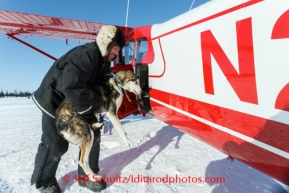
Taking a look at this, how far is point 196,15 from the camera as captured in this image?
1913 mm

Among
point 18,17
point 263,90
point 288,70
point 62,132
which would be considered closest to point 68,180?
point 62,132

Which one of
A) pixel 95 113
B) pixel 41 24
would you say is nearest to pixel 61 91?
pixel 95 113

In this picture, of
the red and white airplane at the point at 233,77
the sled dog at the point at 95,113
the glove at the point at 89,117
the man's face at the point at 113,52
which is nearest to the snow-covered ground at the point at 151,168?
the sled dog at the point at 95,113

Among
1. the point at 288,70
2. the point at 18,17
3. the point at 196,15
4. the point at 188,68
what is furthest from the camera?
the point at 18,17

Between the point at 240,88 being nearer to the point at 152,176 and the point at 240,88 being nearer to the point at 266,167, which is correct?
the point at 266,167

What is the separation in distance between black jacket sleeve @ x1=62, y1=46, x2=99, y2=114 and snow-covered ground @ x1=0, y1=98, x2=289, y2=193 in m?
1.30

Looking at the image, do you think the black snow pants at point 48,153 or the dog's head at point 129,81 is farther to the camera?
the dog's head at point 129,81

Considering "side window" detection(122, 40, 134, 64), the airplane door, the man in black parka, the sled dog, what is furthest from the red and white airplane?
"side window" detection(122, 40, 134, 64)

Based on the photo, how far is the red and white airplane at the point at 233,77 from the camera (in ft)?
4.07

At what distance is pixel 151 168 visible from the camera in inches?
117

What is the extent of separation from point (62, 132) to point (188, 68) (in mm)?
1635

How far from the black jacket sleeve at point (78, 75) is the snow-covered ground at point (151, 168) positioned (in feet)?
4.27

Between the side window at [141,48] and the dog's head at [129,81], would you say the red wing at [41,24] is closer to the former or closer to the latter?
the side window at [141,48]

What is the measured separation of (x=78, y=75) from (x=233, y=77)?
4.94 feet
